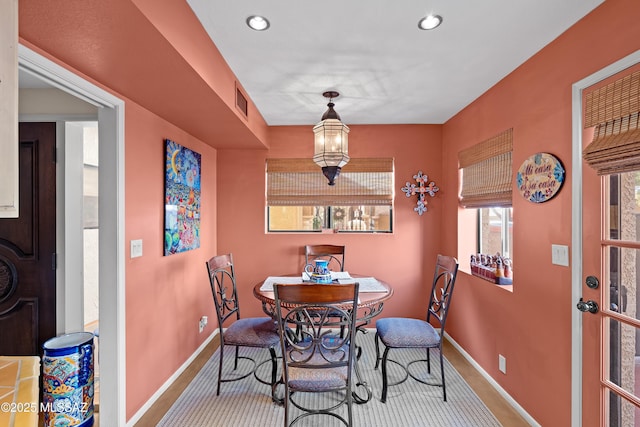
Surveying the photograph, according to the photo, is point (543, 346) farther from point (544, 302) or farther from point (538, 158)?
point (538, 158)

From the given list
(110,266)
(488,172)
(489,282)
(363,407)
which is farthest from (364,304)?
(110,266)

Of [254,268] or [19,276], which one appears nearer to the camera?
[19,276]

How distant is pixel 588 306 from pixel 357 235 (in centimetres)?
226

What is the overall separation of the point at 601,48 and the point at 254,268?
3434 millimetres

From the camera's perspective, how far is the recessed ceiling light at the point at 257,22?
5.39 feet

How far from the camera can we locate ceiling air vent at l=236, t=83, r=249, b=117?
7.95ft

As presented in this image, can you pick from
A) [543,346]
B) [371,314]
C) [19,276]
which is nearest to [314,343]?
[371,314]

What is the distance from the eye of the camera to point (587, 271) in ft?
5.37

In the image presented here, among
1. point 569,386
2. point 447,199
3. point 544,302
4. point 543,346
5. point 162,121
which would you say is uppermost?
point 162,121

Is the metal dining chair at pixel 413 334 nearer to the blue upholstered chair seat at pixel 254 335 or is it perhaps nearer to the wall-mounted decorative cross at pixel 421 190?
the blue upholstered chair seat at pixel 254 335

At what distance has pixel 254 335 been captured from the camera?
2340 millimetres

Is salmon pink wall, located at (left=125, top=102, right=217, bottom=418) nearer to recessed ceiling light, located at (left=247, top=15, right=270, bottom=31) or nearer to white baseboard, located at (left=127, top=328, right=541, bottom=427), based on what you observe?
white baseboard, located at (left=127, top=328, right=541, bottom=427)

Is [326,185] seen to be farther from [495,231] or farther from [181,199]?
[495,231]

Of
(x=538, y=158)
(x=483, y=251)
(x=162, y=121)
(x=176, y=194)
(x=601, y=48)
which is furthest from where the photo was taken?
(x=483, y=251)
